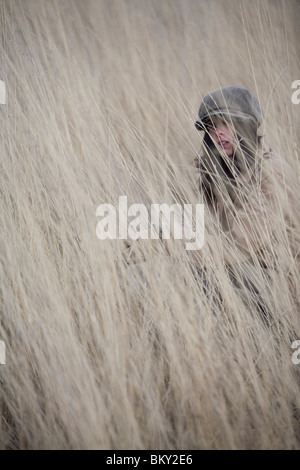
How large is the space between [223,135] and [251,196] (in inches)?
14.8

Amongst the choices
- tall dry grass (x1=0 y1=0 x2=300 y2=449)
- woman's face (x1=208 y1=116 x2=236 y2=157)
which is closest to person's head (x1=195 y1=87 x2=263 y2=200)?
woman's face (x1=208 y1=116 x2=236 y2=157)

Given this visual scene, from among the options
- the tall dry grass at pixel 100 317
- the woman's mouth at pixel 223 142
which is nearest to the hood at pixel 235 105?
the woman's mouth at pixel 223 142

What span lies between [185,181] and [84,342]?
3.33 ft

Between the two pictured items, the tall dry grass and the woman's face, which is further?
the woman's face

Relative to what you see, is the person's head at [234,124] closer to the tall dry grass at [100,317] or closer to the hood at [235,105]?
the hood at [235,105]

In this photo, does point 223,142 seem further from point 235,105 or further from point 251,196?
point 251,196

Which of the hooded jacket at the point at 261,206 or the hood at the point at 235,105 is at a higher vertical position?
the hood at the point at 235,105

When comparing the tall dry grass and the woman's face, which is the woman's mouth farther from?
the tall dry grass

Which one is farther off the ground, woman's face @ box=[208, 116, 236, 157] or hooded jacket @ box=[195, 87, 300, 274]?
woman's face @ box=[208, 116, 236, 157]

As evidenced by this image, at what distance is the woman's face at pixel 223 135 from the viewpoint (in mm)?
1582

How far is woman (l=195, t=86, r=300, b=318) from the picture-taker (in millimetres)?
1323

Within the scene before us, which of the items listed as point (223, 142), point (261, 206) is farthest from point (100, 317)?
point (223, 142)

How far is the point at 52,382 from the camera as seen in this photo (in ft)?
3.25
